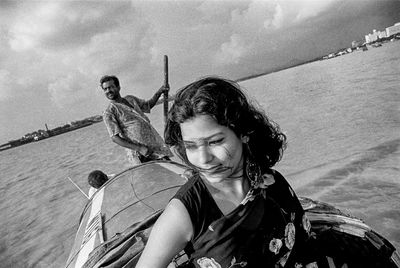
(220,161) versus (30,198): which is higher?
(220,161)

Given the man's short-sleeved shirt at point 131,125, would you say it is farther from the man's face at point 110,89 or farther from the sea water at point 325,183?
the sea water at point 325,183

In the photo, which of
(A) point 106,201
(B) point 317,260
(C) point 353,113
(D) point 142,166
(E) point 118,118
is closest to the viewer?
(B) point 317,260

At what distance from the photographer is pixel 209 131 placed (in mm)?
1364

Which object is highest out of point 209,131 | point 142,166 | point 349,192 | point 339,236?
point 209,131

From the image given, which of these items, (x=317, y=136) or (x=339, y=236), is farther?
(x=317, y=136)

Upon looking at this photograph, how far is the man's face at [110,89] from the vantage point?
14.4 feet

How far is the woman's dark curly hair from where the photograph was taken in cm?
139

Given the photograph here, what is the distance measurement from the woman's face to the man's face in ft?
10.8

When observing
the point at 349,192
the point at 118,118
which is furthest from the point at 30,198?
the point at 349,192

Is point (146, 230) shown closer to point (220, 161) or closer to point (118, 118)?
point (220, 161)

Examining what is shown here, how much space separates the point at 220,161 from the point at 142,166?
243 cm

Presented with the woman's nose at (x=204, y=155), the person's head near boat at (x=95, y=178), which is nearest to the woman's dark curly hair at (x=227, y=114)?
the woman's nose at (x=204, y=155)

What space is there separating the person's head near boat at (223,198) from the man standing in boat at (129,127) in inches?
118

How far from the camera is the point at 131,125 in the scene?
14.9 feet
